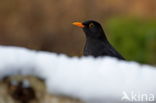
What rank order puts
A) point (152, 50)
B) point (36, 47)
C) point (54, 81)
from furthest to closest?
1. point (36, 47)
2. point (152, 50)
3. point (54, 81)

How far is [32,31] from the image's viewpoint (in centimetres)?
1062

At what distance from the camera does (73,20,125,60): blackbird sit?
5358mm

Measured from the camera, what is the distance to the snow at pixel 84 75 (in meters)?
1.70

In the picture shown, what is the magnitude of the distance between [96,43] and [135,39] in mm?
2499

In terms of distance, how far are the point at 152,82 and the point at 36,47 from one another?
8387 mm

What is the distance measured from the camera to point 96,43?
18.9 ft

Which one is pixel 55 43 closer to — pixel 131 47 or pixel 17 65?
pixel 131 47

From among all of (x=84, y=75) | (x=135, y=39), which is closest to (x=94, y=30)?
(x=135, y=39)

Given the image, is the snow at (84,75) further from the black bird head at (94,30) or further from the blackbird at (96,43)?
the black bird head at (94,30)

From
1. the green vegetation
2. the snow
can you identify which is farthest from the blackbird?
the snow

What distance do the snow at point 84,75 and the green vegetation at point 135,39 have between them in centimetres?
600

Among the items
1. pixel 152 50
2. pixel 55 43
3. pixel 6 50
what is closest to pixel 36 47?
pixel 55 43

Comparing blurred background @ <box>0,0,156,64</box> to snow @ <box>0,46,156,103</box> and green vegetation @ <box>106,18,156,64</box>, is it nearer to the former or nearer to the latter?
green vegetation @ <box>106,18,156,64</box>

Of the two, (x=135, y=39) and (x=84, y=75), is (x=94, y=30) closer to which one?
(x=135, y=39)
